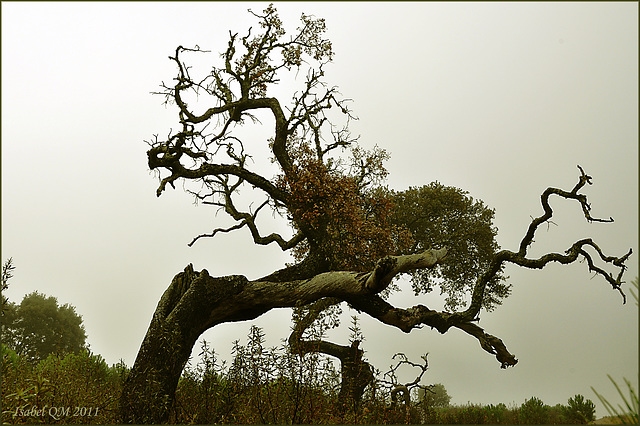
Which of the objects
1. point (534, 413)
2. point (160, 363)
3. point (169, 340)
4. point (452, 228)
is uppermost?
point (452, 228)

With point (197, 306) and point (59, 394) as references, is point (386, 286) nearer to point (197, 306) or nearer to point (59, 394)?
point (197, 306)

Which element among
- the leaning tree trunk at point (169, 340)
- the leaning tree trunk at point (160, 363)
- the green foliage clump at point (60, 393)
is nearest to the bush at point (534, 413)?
the leaning tree trunk at point (169, 340)

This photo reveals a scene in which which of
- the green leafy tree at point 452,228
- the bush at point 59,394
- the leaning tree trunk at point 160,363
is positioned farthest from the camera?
the green leafy tree at point 452,228

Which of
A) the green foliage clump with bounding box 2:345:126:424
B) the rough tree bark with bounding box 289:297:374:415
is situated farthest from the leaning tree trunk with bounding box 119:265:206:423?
the rough tree bark with bounding box 289:297:374:415

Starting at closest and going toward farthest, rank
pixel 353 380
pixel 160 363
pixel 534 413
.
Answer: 1. pixel 160 363
2. pixel 353 380
3. pixel 534 413

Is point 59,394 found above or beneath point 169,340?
Answer: beneath

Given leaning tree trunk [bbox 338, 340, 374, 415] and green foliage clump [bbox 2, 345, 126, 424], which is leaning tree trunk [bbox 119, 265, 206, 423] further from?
leaning tree trunk [bbox 338, 340, 374, 415]

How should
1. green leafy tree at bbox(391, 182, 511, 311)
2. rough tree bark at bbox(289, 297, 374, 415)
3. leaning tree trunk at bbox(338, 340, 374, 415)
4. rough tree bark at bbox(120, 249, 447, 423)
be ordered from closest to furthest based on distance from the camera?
1. rough tree bark at bbox(289, 297, 374, 415)
2. rough tree bark at bbox(120, 249, 447, 423)
3. leaning tree trunk at bbox(338, 340, 374, 415)
4. green leafy tree at bbox(391, 182, 511, 311)

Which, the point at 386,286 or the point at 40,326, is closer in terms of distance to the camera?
the point at 386,286

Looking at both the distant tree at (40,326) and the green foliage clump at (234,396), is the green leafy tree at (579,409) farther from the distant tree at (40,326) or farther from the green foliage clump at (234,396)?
the distant tree at (40,326)

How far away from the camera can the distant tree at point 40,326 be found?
19.3 meters

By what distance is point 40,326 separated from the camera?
20.7 meters

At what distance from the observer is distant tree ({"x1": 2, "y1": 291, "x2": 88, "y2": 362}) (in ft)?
63.4

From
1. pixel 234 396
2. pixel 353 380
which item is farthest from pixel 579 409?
pixel 234 396
